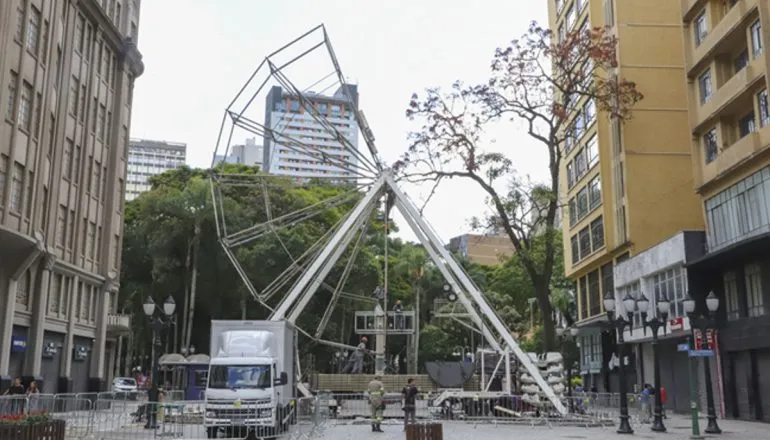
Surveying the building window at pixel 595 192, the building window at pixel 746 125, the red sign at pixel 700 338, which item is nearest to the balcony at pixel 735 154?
the building window at pixel 746 125

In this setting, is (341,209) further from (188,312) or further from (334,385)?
(334,385)

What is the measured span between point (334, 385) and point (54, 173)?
18106 mm

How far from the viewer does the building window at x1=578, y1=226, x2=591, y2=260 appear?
53.3 m

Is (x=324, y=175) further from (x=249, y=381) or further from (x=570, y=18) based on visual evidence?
(x=570, y=18)

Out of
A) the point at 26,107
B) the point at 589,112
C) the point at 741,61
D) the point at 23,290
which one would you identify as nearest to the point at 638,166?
the point at 589,112

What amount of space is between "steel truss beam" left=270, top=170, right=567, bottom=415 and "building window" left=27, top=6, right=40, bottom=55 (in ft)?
57.0

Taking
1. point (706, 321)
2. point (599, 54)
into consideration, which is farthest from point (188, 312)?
point (706, 321)

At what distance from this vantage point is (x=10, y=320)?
3494 centimetres

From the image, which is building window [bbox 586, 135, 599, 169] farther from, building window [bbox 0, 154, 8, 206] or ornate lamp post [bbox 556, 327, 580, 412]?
building window [bbox 0, 154, 8, 206]

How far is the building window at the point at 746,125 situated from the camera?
34.7 m

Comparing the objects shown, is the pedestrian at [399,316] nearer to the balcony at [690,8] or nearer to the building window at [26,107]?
the building window at [26,107]

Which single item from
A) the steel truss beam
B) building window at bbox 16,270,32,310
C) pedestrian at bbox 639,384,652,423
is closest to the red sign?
pedestrian at bbox 639,384,652,423

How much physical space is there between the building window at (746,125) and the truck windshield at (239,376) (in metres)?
24.3

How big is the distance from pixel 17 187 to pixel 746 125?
1322 inches
